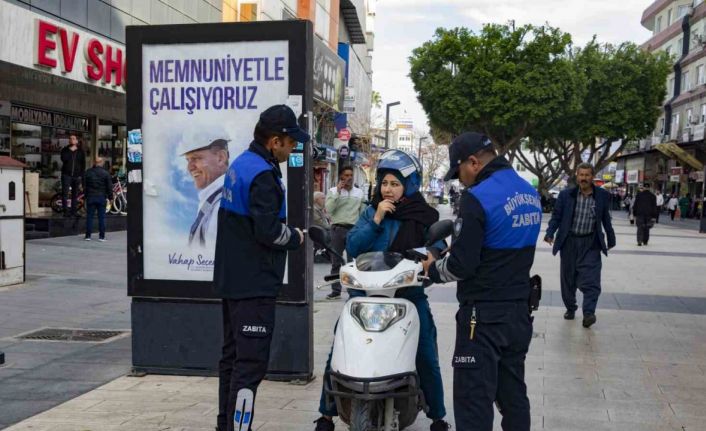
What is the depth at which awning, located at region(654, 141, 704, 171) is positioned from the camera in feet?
158

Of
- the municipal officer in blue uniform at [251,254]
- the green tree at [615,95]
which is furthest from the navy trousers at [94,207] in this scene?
the green tree at [615,95]

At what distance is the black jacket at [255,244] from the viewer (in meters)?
3.88

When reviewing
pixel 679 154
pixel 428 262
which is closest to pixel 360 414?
pixel 428 262

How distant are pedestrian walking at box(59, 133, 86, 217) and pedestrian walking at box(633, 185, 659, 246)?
46.8 feet

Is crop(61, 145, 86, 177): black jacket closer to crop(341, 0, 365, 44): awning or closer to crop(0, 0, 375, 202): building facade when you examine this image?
crop(0, 0, 375, 202): building facade

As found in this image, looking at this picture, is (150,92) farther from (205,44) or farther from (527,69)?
(527,69)

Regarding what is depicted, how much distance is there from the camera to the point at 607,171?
8812 centimetres

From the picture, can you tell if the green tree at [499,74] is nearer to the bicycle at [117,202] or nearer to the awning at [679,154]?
the awning at [679,154]

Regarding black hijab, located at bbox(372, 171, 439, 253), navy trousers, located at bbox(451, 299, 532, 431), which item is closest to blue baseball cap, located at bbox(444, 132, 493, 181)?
black hijab, located at bbox(372, 171, 439, 253)

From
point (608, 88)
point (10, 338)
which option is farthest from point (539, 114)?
point (10, 338)

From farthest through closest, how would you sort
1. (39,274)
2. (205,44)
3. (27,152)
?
(27,152), (39,274), (205,44)

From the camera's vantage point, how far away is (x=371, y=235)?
4.28 metres

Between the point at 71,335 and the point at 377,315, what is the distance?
453cm

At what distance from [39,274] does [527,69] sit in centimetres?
3289
